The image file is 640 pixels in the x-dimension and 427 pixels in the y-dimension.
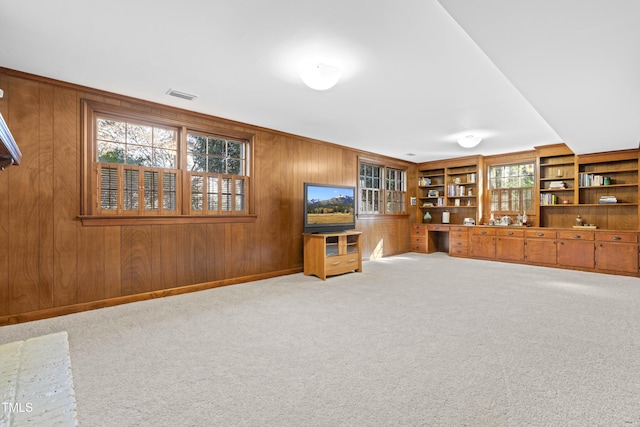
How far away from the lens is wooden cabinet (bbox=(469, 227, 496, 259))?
6.71m

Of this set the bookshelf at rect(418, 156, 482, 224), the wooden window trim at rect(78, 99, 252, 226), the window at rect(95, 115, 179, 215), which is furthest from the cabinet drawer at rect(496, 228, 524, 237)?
the window at rect(95, 115, 179, 215)

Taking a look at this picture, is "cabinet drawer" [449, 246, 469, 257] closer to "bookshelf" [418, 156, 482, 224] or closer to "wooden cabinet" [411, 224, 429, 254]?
"wooden cabinet" [411, 224, 429, 254]

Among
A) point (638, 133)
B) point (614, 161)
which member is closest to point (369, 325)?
point (638, 133)

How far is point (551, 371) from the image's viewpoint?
202 cm

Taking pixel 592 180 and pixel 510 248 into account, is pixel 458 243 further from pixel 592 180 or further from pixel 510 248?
pixel 592 180

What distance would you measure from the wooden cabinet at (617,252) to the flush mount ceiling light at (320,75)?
5.74 m

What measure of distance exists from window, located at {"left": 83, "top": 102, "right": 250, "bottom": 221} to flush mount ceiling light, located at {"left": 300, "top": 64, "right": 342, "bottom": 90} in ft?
6.97

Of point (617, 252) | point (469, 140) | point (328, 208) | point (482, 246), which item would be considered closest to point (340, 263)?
point (328, 208)

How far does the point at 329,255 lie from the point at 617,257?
504cm

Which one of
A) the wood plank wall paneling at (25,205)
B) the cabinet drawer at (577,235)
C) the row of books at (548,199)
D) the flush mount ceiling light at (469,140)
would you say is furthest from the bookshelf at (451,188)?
the wood plank wall paneling at (25,205)

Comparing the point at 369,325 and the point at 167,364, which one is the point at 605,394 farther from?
the point at 167,364

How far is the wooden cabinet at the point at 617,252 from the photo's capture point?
5.11 meters

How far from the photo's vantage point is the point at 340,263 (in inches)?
200

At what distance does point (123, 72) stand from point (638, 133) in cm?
681
